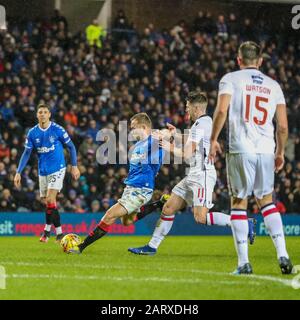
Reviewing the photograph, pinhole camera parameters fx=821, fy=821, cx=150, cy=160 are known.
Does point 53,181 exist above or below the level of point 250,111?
below

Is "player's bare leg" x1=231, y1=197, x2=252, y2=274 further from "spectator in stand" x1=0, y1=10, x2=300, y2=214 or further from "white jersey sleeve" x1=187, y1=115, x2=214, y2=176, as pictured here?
"spectator in stand" x1=0, y1=10, x2=300, y2=214

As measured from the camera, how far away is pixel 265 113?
8.38 meters

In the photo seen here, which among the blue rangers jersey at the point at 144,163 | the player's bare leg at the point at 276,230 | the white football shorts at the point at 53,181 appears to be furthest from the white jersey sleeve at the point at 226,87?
the white football shorts at the point at 53,181

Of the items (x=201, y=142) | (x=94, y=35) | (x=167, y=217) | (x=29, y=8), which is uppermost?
(x=29, y=8)

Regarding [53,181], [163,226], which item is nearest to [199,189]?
[163,226]

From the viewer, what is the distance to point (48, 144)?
14.0m

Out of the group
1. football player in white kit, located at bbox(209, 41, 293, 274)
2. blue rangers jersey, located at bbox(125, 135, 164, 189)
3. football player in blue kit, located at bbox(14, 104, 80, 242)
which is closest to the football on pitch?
blue rangers jersey, located at bbox(125, 135, 164, 189)

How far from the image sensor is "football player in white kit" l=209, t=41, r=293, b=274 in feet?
27.0

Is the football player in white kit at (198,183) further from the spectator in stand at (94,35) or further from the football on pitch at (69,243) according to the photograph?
the spectator in stand at (94,35)

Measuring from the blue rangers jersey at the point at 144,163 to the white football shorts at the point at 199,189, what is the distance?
0.50 metres

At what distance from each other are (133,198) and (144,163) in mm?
519

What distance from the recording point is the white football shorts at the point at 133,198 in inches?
433

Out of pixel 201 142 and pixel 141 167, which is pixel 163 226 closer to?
pixel 141 167

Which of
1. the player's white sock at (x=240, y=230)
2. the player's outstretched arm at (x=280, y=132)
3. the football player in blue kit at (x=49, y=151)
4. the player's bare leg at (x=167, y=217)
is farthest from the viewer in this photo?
the football player in blue kit at (x=49, y=151)
